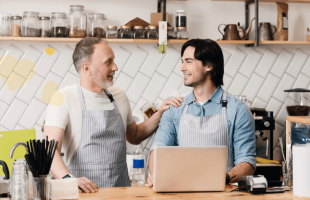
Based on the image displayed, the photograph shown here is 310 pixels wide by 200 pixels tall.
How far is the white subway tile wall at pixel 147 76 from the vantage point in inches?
123

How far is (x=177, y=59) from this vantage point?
3359mm

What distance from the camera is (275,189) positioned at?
1.62m

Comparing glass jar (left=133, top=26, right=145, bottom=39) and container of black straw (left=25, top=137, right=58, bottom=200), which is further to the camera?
glass jar (left=133, top=26, right=145, bottom=39)

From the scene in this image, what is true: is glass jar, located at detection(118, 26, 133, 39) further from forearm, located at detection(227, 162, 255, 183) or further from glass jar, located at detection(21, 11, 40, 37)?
forearm, located at detection(227, 162, 255, 183)

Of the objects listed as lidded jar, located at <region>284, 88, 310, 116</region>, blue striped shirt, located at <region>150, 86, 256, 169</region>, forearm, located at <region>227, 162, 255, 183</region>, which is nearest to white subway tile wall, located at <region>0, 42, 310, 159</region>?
lidded jar, located at <region>284, 88, 310, 116</region>

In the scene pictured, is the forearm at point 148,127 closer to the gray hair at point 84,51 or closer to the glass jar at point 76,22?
the gray hair at point 84,51

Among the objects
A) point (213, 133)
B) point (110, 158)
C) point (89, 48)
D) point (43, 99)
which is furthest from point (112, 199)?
point (43, 99)

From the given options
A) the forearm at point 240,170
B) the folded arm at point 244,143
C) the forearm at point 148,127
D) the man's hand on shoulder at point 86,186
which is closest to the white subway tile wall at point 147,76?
the forearm at point 148,127

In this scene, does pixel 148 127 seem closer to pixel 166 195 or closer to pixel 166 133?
pixel 166 133

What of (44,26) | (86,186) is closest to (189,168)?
(86,186)

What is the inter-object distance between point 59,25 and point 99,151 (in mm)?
1405

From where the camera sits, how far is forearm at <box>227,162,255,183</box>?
6.18ft

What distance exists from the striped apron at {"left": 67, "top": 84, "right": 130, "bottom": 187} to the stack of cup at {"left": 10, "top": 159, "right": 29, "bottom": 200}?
29.8 inches

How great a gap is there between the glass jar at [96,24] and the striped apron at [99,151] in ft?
3.30
